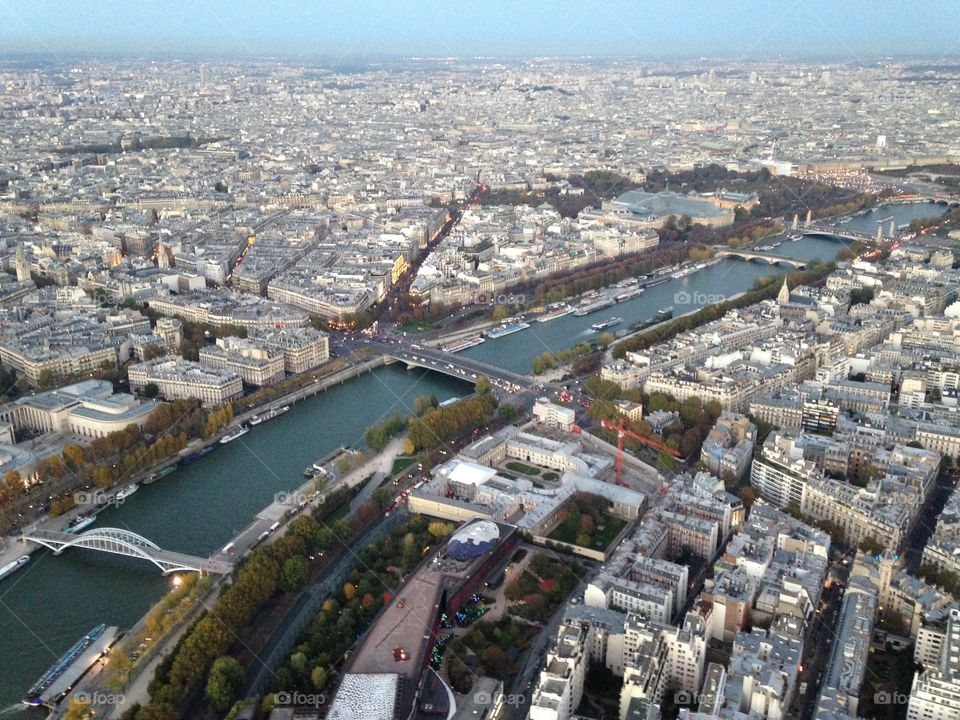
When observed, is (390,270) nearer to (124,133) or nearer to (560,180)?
(560,180)

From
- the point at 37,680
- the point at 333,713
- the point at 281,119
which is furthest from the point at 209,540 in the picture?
the point at 281,119

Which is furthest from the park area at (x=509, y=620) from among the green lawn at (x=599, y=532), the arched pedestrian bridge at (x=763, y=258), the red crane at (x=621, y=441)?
the arched pedestrian bridge at (x=763, y=258)

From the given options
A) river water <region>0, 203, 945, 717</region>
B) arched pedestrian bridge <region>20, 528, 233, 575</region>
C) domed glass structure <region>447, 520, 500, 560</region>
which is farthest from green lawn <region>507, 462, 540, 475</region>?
arched pedestrian bridge <region>20, 528, 233, 575</region>

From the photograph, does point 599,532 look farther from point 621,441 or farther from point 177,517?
point 177,517

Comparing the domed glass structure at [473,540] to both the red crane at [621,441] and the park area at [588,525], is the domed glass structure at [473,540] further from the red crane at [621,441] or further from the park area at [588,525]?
the red crane at [621,441]

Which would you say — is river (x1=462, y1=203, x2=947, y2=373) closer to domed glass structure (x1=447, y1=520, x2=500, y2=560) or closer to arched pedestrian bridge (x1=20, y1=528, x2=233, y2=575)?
domed glass structure (x1=447, y1=520, x2=500, y2=560)

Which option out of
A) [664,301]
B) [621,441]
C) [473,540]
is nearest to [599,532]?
[473,540]

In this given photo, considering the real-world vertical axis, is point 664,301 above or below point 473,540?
below
